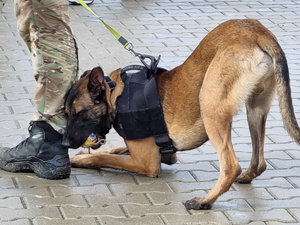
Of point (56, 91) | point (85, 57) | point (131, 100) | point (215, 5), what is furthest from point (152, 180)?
point (215, 5)

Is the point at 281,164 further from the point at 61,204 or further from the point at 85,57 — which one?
the point at 85,57

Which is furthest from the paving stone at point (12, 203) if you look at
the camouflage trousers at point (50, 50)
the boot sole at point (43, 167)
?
the camouflage trousers at point (50, 50)

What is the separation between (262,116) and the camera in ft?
16.7

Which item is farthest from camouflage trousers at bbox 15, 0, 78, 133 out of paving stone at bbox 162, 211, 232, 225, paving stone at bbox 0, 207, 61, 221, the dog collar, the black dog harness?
paving stone at bbox 162, 211, 232, 225

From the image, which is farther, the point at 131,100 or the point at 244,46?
the point at 131,100

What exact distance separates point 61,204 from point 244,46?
62.5 inches

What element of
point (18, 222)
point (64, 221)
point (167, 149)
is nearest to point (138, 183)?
point (167, 149)

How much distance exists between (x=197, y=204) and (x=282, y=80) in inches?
38.3

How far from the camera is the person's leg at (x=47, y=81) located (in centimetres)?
495

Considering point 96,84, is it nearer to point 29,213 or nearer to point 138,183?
point 138,183

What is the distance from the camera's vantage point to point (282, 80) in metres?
4.57

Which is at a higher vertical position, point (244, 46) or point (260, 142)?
point (244, 46)

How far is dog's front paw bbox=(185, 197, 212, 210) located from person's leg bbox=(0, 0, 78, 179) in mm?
983

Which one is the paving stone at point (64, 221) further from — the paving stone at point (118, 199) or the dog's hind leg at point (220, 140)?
the dog's hind leg at point (220, 140)
